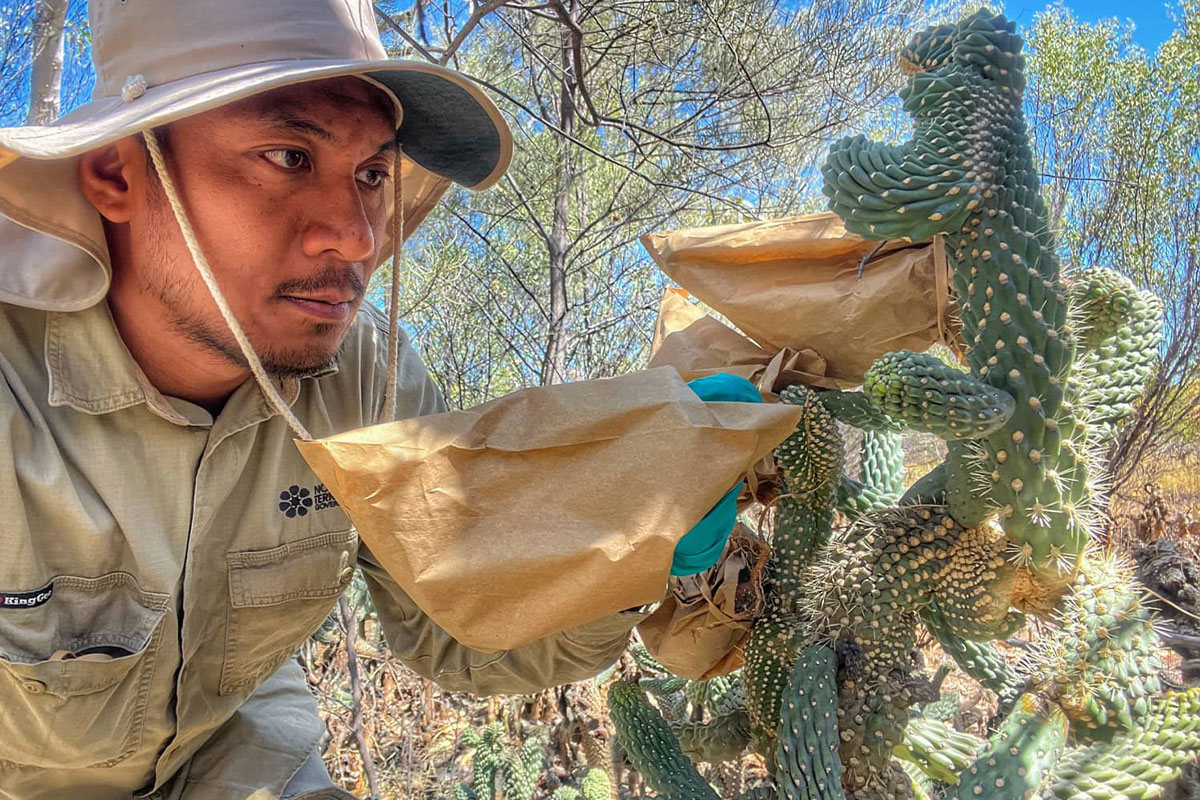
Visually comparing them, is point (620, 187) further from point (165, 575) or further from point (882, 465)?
point (165, 575)

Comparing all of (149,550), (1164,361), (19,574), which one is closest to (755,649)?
(149,550)

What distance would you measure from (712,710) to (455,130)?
139cm

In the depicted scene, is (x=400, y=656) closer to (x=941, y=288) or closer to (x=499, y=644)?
(x=499, y=644)

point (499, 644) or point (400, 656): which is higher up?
point (499, 644)

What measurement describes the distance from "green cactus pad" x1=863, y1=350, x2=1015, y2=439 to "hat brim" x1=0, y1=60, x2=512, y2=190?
81 cm

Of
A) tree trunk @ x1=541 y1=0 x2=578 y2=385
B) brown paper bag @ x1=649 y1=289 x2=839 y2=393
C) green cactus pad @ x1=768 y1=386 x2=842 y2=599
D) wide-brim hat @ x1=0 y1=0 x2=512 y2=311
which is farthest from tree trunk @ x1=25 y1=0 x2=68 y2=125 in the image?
green cactus pad @ x1=768 y1=386 x2=842 y2=599

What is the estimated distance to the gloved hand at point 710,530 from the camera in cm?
113

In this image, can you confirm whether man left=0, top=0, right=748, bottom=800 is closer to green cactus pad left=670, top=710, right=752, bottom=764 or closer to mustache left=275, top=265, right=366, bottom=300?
mustache left=275, top=265, right=366, bottom=300

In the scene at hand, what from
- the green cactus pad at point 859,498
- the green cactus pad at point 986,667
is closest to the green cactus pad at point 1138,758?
the green cactus pad at point 986,667

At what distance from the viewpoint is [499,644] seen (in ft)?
3.43

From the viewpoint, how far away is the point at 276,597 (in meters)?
1.54

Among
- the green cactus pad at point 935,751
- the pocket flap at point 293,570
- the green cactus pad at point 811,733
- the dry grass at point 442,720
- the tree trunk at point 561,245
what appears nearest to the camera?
the green cactus pad at point 811,733

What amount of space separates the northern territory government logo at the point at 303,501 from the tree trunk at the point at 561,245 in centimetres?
205

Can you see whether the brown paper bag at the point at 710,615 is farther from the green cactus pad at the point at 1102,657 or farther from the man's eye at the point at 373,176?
the man's eye at the point at 373,176
